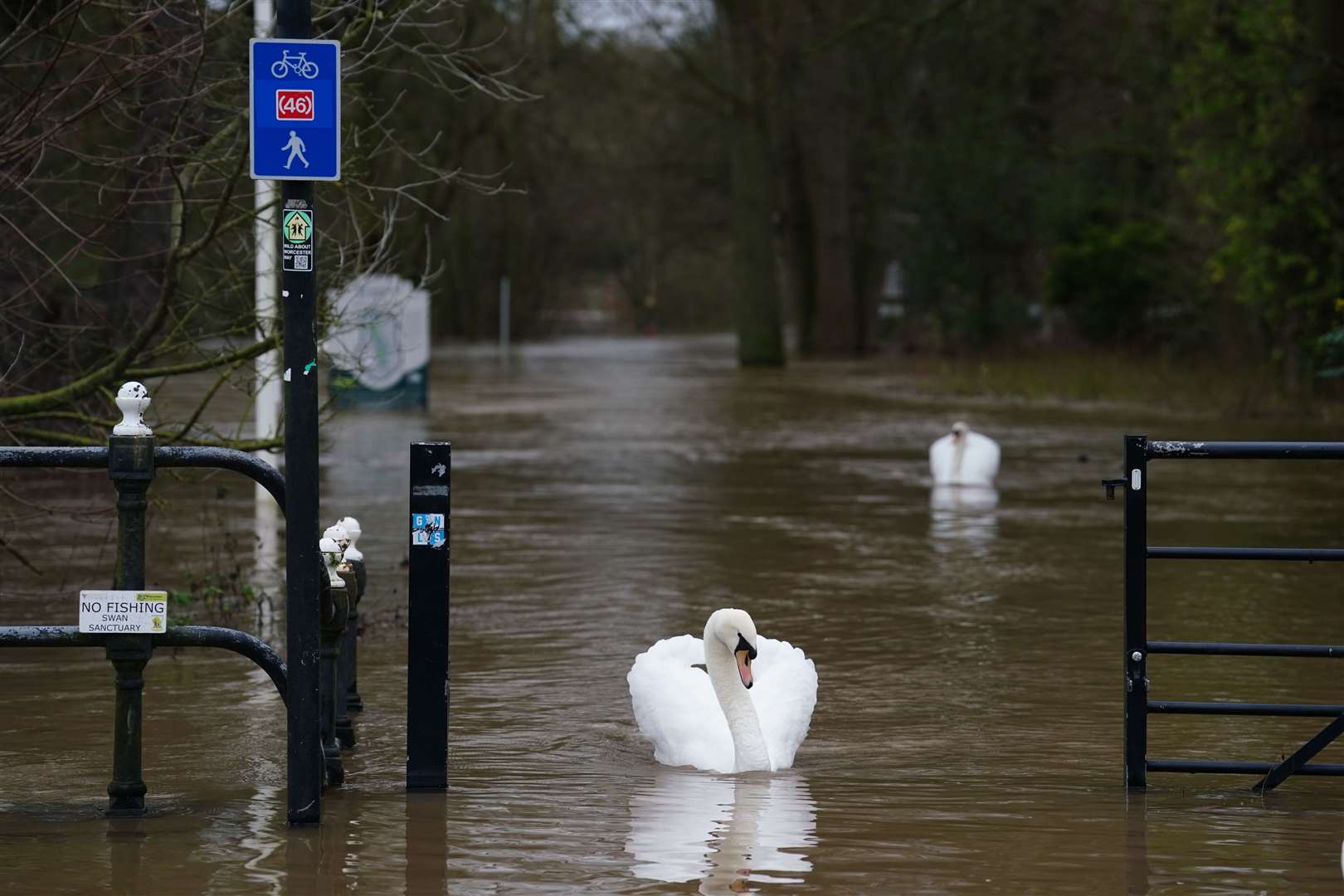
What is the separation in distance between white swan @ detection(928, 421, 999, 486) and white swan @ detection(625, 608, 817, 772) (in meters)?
11.6

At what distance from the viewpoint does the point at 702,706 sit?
7.97 meters

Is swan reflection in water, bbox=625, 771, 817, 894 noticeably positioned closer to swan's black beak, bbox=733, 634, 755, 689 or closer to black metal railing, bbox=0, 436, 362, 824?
swan's black beak, bbox=733, 634, 755, 689

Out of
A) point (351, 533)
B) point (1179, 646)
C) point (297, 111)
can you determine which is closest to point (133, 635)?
point (351, 533)

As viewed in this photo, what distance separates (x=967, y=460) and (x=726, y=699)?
40.9 ft

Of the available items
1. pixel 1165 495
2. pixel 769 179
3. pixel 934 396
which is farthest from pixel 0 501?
pixel 769 179

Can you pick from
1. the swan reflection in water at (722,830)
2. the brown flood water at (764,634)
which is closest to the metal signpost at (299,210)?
the brown flood water at (764,634)

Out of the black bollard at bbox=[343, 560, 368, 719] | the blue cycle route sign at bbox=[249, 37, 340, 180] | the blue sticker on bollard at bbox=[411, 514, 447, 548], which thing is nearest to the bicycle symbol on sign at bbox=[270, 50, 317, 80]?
the blue cycle route sign at bbox=[249, 37, 340, 180]

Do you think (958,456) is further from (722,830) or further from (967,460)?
(722,830)

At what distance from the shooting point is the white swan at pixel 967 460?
19.7 metres

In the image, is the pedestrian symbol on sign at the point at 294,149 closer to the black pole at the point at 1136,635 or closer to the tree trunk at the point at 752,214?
the black pole at the point at 1136,635

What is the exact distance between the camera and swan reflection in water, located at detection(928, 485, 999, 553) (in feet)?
52.1

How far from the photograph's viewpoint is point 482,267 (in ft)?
249

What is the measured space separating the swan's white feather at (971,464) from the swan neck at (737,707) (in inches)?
483

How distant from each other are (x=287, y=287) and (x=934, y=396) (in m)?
31.2
